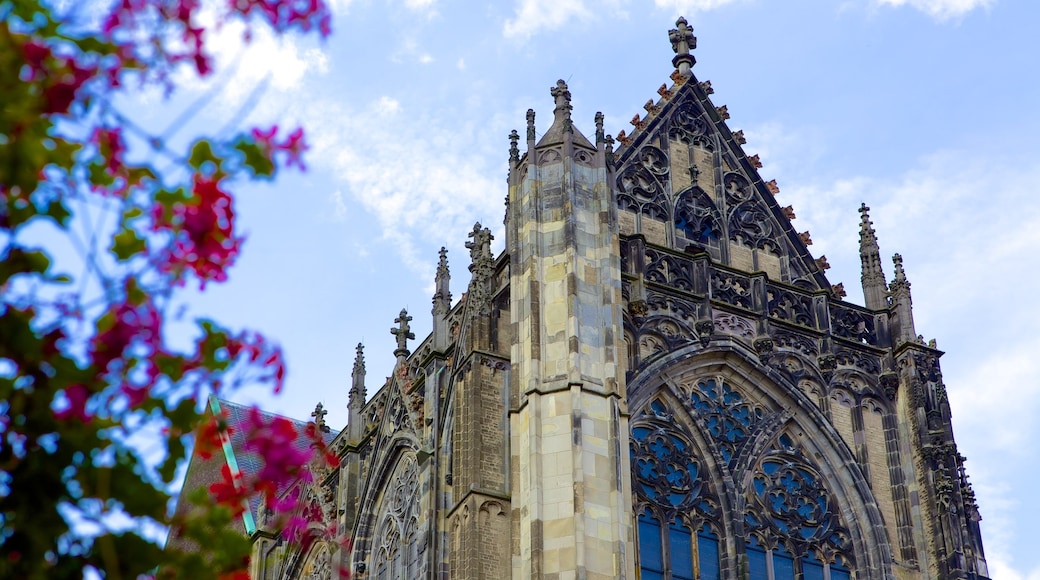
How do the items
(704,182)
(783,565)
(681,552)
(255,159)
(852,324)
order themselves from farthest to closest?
(704,182) < (852,324) < (783,565) < (681,552) < (255,159)

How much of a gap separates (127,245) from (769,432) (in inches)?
913

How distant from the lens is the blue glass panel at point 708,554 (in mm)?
27875

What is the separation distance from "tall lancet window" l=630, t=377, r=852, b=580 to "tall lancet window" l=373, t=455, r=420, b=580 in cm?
438

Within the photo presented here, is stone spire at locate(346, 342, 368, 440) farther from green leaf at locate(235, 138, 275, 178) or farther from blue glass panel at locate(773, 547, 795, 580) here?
green leaf at locate(235, 138, 275, 178)

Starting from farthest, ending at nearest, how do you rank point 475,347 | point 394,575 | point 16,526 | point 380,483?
point 380,483 → point 394,575 → point 475,347 → point 16,526

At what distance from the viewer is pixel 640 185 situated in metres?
33.5

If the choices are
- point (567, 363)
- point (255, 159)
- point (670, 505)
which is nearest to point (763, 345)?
point (670, 505)

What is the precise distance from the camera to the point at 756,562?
93.5ft

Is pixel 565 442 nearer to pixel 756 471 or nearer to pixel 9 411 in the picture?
pixel 756 471

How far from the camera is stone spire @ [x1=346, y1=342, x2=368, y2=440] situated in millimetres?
35000

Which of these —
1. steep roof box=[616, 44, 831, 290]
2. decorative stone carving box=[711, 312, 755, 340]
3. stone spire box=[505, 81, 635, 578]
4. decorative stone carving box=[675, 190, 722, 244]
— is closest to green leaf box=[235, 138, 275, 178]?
stone spire box=[505, 81, 635, 578]

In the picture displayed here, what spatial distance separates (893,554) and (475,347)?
816 cm

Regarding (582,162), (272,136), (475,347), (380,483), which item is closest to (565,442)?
(475,347)

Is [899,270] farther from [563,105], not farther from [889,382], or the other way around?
[563,105]
